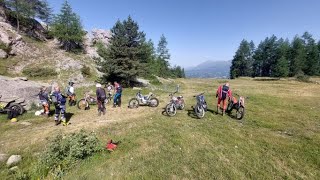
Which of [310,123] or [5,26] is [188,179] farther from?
[5,26]

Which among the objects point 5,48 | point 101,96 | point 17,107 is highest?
point 5,48

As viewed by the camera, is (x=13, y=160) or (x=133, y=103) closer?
(x=13, y=160)

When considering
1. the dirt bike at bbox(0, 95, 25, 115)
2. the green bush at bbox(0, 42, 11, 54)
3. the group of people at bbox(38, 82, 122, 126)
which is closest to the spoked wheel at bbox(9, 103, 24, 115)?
the dirt bike at bbox(0, 95, 25, 115)

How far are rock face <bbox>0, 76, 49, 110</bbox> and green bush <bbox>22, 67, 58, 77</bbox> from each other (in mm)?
13749

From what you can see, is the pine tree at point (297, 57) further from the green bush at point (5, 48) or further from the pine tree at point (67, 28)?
the green bush at point (5, 48)

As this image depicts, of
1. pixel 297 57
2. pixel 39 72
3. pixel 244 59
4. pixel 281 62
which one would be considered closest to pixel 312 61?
pixel 297 57

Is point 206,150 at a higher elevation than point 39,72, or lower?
lower

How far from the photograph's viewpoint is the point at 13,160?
28.1 ft

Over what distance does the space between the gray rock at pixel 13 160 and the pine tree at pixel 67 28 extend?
4379 cm

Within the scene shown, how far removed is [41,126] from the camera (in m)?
12.9

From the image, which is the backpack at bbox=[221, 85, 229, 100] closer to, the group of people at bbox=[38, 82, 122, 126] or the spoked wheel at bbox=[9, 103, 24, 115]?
the group of people at bbox=[38, 82, 122, 126]

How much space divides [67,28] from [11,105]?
38317mm

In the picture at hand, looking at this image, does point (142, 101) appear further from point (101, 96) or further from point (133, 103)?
point (101, 96)

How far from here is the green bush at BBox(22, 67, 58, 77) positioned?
30931 millimetres
